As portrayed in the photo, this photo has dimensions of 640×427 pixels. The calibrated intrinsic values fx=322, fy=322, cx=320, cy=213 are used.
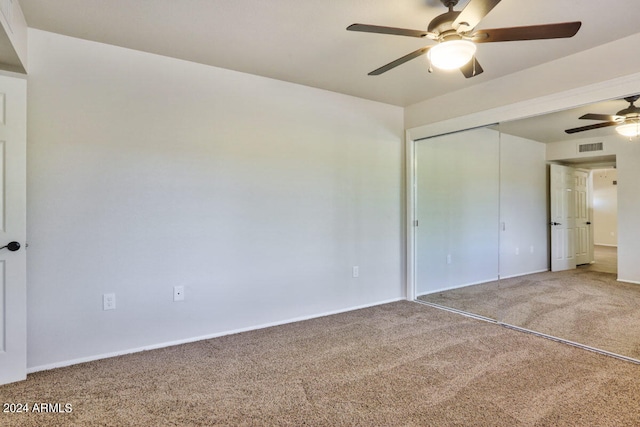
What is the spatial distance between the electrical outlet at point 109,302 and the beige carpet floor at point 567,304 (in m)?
3.34

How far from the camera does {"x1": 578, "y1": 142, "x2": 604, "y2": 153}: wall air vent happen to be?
3373mm

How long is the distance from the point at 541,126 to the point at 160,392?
427 cm

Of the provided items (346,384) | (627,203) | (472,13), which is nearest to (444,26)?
(472,13)

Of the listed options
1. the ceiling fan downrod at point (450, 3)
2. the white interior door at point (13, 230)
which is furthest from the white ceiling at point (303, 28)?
the white interior door at point (13, 230)

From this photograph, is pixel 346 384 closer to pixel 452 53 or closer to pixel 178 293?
pixel 178 293

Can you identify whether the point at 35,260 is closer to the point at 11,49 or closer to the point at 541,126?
the point at 11,49

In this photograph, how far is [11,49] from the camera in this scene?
188 cm

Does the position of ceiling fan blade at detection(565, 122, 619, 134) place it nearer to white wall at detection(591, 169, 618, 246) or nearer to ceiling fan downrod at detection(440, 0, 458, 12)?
white wall at detection(591, 169, 618, 246)

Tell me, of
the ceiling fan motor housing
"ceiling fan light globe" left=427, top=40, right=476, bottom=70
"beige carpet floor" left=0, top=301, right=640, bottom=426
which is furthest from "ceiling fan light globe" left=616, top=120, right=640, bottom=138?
the ceiling fan motor housing

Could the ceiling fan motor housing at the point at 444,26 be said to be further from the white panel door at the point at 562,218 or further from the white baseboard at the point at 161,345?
the white panel door at the point at 562,218

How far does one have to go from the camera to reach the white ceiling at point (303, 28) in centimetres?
196

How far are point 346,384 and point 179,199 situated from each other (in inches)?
75.6

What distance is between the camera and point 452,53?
1748 millimetres

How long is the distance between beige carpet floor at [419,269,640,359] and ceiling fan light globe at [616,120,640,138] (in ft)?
4.88
